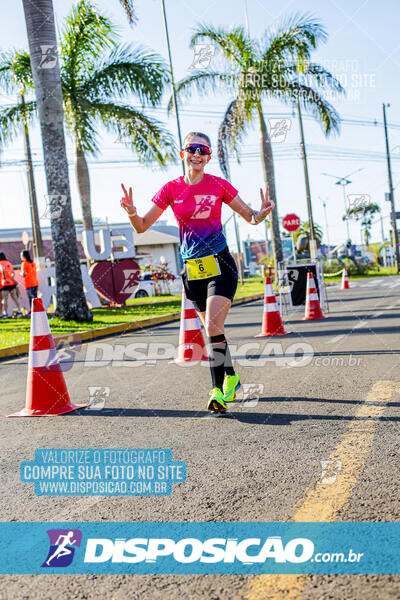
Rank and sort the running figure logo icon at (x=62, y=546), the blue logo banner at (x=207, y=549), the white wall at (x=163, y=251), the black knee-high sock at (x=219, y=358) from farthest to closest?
1. the white wall at (x=163, y=251)
2. the black knee-high sock at (x=219, y=358)
3. the running figure logo icon at (x=62, y=546)
4. the blue logo banner at (x=207, y=549)

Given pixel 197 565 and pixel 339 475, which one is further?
pixel 339 475

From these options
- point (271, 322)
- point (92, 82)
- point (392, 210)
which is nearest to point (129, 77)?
point (92, 82)

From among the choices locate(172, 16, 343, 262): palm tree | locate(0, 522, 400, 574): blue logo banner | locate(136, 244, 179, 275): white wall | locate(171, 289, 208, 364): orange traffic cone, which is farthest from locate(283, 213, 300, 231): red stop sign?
locate(136, 244, 179, 275): white wall

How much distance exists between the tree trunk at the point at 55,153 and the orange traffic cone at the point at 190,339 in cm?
642

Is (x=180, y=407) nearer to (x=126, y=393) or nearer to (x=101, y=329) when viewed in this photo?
(x=126, y=393)

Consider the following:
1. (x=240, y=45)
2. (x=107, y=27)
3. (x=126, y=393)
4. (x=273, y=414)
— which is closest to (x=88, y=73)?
(x=107, y=27)

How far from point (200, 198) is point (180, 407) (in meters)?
1.59

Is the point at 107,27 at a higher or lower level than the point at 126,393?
higher

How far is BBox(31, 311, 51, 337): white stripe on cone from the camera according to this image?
17.4 ft

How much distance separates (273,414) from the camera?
14.7 ft

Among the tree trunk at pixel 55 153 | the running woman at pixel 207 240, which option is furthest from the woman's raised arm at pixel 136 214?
the tree trunk at pixel 55 153

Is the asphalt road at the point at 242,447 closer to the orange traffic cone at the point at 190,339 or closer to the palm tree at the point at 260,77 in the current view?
the orange traffic cone at the point at 190,339

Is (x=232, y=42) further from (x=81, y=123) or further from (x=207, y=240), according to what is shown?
(x=207, y=240)

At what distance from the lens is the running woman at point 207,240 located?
484 cm
